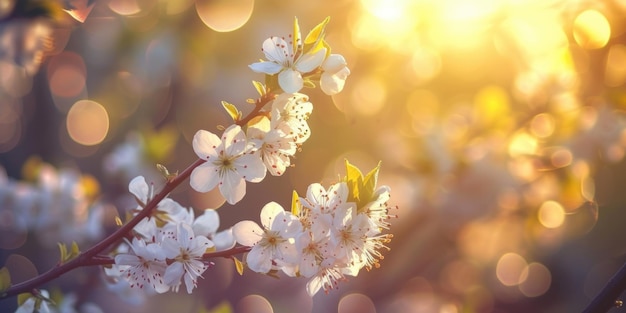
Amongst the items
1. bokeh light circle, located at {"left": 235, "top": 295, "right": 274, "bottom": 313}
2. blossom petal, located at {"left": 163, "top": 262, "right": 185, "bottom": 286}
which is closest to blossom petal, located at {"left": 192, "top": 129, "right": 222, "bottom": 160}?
blossom petal, located at {"left": 163, "top": 262, "right": 185, "bottom": 286}

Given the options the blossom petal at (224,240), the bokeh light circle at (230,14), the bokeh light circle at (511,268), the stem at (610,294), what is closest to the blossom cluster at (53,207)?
the bokeh light circle at (230,14)

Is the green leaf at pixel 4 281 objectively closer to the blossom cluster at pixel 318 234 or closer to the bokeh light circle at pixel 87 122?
the blossom cluster at pixel 318 234

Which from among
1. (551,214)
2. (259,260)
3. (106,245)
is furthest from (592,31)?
(106,245)

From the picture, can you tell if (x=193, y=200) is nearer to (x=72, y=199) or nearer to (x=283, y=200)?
(x=283, y=200)

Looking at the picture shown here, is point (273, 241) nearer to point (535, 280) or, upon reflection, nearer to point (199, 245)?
point (199, 245)

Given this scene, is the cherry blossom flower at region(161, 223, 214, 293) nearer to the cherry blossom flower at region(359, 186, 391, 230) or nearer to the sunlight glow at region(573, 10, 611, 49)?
the cherry blossom flower at region(359, 186, 391, 230)
